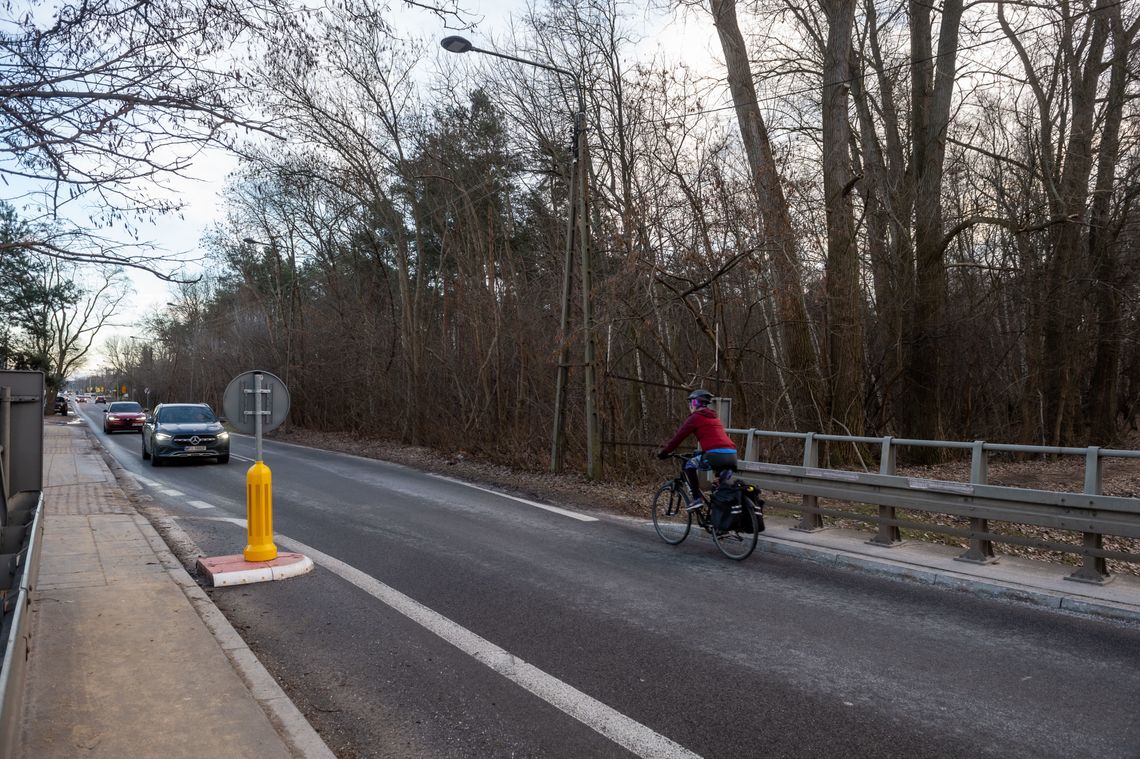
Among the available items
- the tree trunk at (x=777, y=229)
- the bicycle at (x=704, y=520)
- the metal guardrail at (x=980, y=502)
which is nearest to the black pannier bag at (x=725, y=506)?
the bicycle at (x=704, y=520)

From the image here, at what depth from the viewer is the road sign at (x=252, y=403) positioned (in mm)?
7969

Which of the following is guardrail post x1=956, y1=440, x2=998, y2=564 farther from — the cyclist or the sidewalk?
the sidewalk

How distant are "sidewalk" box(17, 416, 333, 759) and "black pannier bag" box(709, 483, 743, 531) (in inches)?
196

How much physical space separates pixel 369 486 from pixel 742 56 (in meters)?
12.2

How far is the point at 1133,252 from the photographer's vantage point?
70.6 feet

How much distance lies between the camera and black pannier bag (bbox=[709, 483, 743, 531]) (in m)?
8.62

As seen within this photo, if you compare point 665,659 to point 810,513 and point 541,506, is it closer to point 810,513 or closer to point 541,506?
point 810,513

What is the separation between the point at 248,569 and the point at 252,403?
163 centimetres

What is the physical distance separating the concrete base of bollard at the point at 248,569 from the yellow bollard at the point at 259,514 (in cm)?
10

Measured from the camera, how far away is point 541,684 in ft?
16.0

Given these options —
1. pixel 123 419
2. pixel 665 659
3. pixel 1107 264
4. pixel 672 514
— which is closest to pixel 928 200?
pixel 1107 264

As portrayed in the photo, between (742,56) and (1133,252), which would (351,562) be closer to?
(742,56)

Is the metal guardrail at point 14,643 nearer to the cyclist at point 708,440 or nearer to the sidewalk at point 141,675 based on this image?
the sidewalk at point 141,675

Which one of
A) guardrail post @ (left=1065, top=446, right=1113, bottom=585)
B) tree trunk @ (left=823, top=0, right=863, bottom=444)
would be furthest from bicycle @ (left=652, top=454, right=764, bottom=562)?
tree trunk @ (left=823, top=0, right=863, bottom=444)
